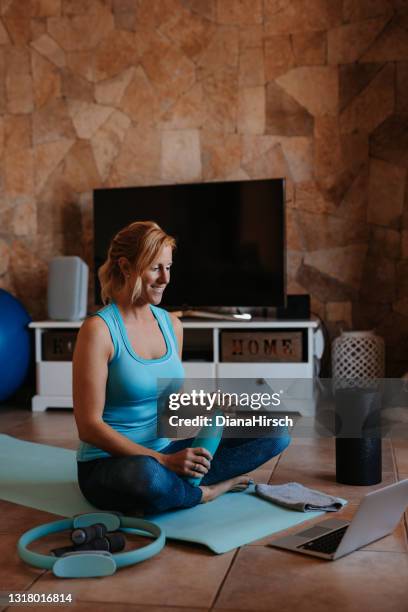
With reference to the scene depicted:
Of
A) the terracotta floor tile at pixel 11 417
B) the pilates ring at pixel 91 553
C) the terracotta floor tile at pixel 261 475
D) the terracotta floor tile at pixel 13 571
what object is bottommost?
the terracotta floor tile at pixel 11 417

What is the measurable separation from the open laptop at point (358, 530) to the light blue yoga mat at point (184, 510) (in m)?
0.10

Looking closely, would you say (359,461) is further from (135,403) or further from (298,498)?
(135,403)

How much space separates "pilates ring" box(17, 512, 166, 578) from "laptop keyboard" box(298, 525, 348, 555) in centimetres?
36

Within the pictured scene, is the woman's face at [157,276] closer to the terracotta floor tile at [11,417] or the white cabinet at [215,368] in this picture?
the terracotta floor tile at [11,417]

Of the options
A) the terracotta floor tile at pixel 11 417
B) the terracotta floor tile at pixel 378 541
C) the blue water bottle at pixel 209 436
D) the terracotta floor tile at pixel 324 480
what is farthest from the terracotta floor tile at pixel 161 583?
the terracotta floor tile at pixel 11 417

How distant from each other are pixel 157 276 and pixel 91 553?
0.77 m

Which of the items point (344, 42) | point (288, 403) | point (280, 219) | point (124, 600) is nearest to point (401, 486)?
point (124, 600)

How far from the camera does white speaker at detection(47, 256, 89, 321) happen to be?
4047mm

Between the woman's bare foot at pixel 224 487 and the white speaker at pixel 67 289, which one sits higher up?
the white speaker at pixel 67 289

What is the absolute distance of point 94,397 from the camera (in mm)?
1927

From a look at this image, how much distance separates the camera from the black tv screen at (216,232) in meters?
3.98

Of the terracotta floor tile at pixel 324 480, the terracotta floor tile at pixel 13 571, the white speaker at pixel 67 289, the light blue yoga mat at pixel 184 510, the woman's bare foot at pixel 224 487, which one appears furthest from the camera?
the white speaker at pixel 67 289

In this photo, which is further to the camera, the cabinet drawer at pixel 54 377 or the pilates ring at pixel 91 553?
the cabinet drawer at pixel 54 377

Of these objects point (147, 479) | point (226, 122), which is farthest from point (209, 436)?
point (226, 122)
